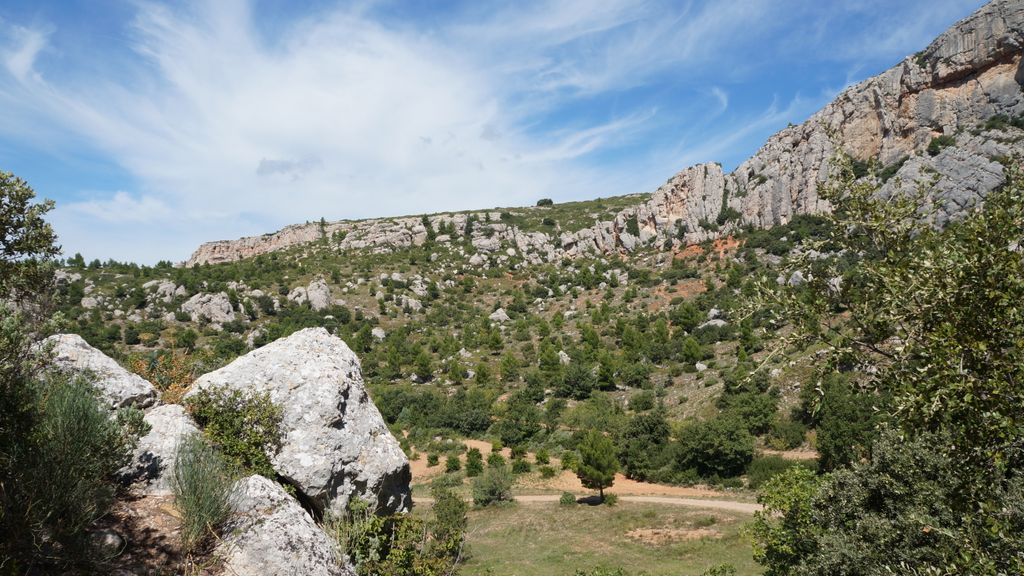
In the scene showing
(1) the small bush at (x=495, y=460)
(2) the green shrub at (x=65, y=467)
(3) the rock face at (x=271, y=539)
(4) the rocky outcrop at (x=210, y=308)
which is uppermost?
(4) the rocky outcrop at (x=210, y=308)

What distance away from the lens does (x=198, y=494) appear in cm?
740

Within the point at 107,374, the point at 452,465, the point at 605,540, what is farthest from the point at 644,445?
the point at 107,374

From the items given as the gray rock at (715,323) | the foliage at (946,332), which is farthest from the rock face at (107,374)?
the gray rock at (715,323)

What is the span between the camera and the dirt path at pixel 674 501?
Answer: 30.6 meters

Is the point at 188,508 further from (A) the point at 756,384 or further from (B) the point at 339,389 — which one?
(A) the point at 756,384

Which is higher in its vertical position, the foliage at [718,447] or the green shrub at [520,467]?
the foliage at [718,447]

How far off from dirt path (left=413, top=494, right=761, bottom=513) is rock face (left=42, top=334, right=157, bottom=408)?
2573 cm

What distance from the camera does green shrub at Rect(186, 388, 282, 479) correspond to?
30.7 feet

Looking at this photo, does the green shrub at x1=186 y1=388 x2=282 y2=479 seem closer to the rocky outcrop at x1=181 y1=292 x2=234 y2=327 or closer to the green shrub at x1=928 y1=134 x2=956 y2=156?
the rocky outcrop at x1=181 y1=292 x2=234 y2=327

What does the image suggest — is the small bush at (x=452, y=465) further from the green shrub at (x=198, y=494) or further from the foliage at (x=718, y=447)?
the green shrub at (x=198, y=494)

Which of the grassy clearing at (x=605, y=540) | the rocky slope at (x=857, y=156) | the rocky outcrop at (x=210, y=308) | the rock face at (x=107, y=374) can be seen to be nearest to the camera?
the rock face at (x=107, y=374)

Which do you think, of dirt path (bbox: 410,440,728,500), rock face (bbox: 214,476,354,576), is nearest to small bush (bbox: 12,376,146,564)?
rock face (bbox: 214,476,354,576)

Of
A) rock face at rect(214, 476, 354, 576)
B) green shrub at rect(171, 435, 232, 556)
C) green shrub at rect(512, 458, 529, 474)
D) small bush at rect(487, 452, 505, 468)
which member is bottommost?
green shrub at rect(512, 458, 529, 474)

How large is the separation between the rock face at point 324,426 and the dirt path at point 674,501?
24.5 meters
